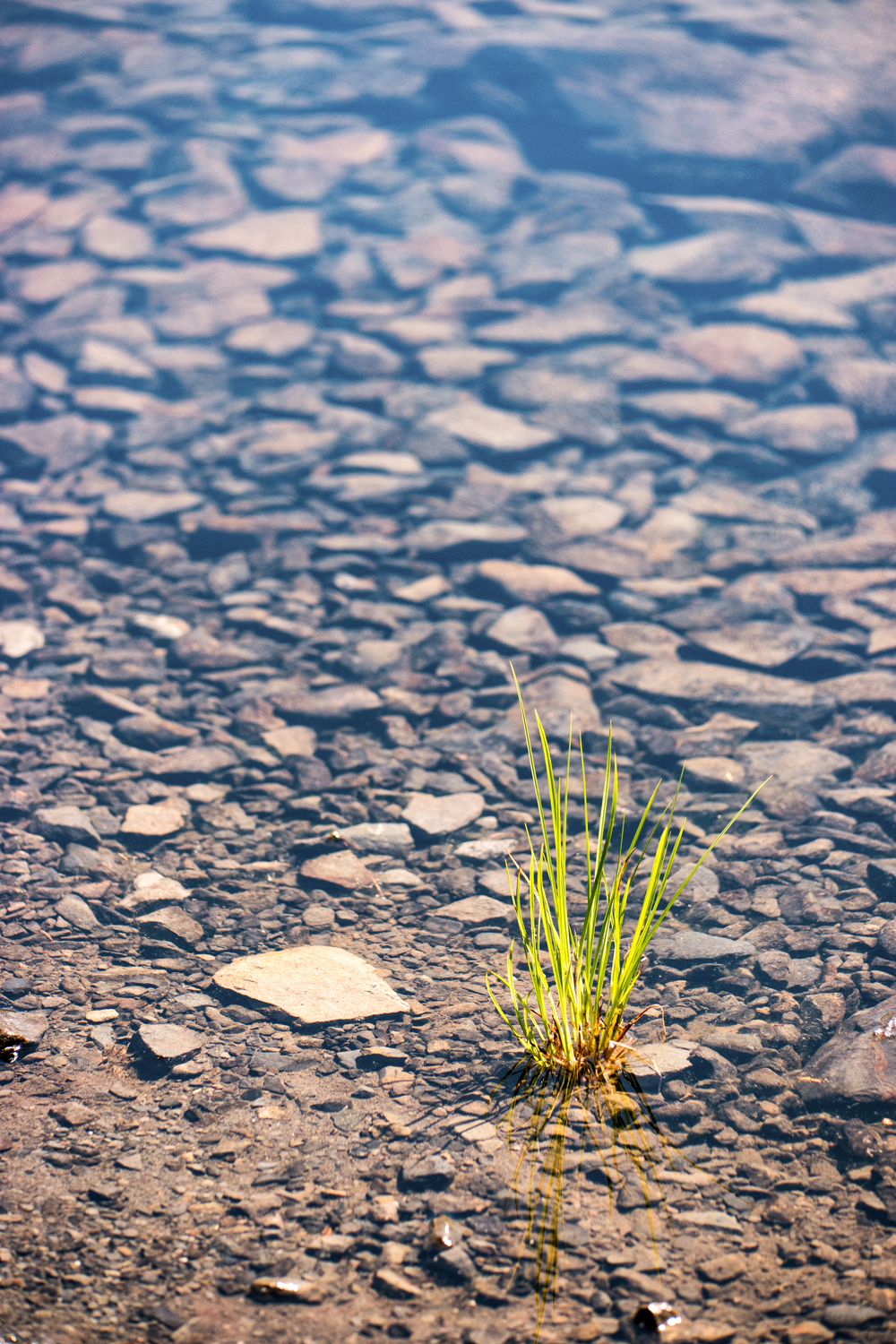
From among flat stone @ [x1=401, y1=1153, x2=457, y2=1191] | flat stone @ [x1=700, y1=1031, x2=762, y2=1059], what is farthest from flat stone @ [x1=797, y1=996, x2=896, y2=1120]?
flat stone @ [x1=401, y1=1153, x2=457, y2=1191]

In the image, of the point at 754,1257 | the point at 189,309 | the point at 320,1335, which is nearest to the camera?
the point at 320,1335

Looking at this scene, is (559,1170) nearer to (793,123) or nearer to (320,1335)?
(320,1335)

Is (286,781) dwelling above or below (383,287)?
below

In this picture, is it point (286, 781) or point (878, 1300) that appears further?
point (286, 781)

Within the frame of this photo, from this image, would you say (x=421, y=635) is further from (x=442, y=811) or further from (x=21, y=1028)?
(x=21, y=1028)

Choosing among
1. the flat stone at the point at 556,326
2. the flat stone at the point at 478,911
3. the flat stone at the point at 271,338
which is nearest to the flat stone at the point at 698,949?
the flat stone at the point at 478,911

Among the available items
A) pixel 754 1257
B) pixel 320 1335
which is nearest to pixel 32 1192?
pixel 320 1335

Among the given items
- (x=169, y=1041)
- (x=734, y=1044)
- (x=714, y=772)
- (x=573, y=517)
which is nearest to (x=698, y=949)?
(x=734, y=1044)
